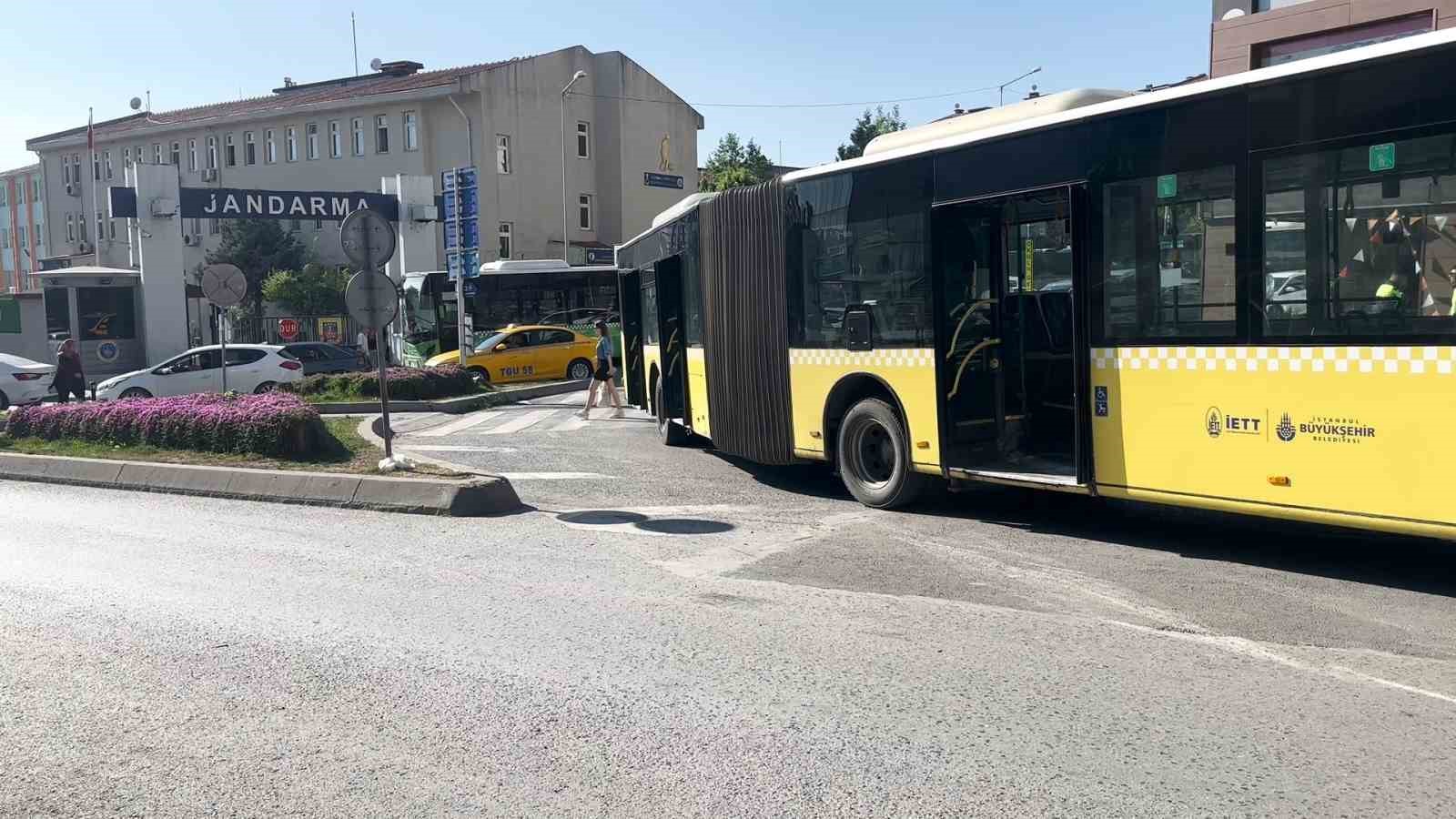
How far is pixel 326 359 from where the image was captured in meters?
31.4

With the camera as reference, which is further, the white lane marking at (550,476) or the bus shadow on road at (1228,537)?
the white lane marking at (550,476)

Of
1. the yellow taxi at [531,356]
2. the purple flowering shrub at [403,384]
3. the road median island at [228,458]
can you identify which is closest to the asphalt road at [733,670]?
the road median island at [228,458]

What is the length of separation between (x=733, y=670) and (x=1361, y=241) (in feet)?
14.4

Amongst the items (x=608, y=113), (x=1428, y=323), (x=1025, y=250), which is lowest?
(x=1428, y=323)

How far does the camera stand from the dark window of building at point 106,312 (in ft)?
118

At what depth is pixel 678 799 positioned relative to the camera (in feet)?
13.3

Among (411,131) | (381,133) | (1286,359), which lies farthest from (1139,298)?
(381,133)

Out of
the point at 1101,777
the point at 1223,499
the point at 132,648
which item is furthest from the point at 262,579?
the point at 1223,499

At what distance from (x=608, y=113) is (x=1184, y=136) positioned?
159 feet

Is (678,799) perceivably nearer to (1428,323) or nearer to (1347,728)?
(1347,728)

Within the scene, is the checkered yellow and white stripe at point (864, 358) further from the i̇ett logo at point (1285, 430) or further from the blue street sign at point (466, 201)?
the blue street sign at point (466, 201)

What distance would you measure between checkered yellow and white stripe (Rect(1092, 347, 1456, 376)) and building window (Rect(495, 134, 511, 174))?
1730 inches

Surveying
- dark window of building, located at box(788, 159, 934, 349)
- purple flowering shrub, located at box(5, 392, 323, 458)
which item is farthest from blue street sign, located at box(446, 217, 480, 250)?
dark window of building, located at box(788, 159, 934, 349)

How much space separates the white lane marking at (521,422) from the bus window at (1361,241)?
40.8 ft
